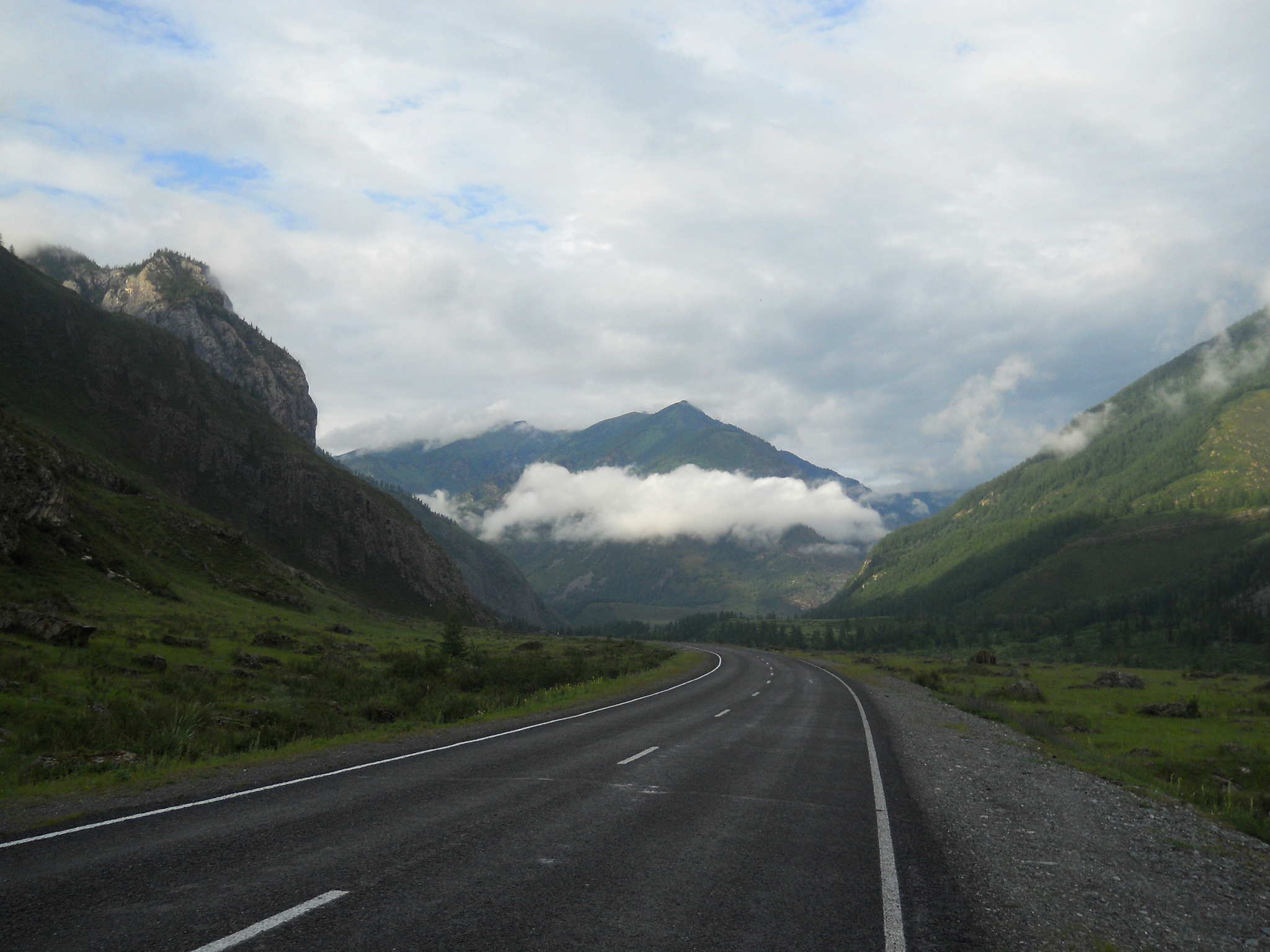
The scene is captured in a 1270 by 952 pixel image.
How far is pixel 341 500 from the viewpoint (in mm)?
156750

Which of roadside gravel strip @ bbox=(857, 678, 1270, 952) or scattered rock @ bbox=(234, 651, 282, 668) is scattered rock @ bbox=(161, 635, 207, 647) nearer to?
scattered rock @ bbox=(234, 651, 282, 668)

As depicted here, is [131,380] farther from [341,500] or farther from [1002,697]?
[1002,697]

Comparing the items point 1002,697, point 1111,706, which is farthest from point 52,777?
point 1111,706

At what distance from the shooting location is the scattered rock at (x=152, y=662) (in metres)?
24.6

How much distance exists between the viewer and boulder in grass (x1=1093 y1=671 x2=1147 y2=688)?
62094mm

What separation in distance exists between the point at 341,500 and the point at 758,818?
6424 inches

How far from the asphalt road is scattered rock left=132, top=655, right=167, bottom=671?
54.1 ft

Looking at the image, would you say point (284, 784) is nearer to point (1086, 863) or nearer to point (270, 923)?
point (270, 923)

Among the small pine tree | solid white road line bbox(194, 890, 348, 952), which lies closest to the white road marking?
solid white road line bbox(194, 890, 348, 952)

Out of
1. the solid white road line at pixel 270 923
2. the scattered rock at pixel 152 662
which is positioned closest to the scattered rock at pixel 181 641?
the scattered rock at pixel 152 662

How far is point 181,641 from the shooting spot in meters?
31.0

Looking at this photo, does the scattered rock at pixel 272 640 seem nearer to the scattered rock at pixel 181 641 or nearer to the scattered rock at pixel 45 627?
the scattered rock at pixel 181 641

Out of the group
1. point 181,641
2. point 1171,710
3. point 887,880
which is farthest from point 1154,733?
point 181,641

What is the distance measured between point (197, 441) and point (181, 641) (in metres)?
128
